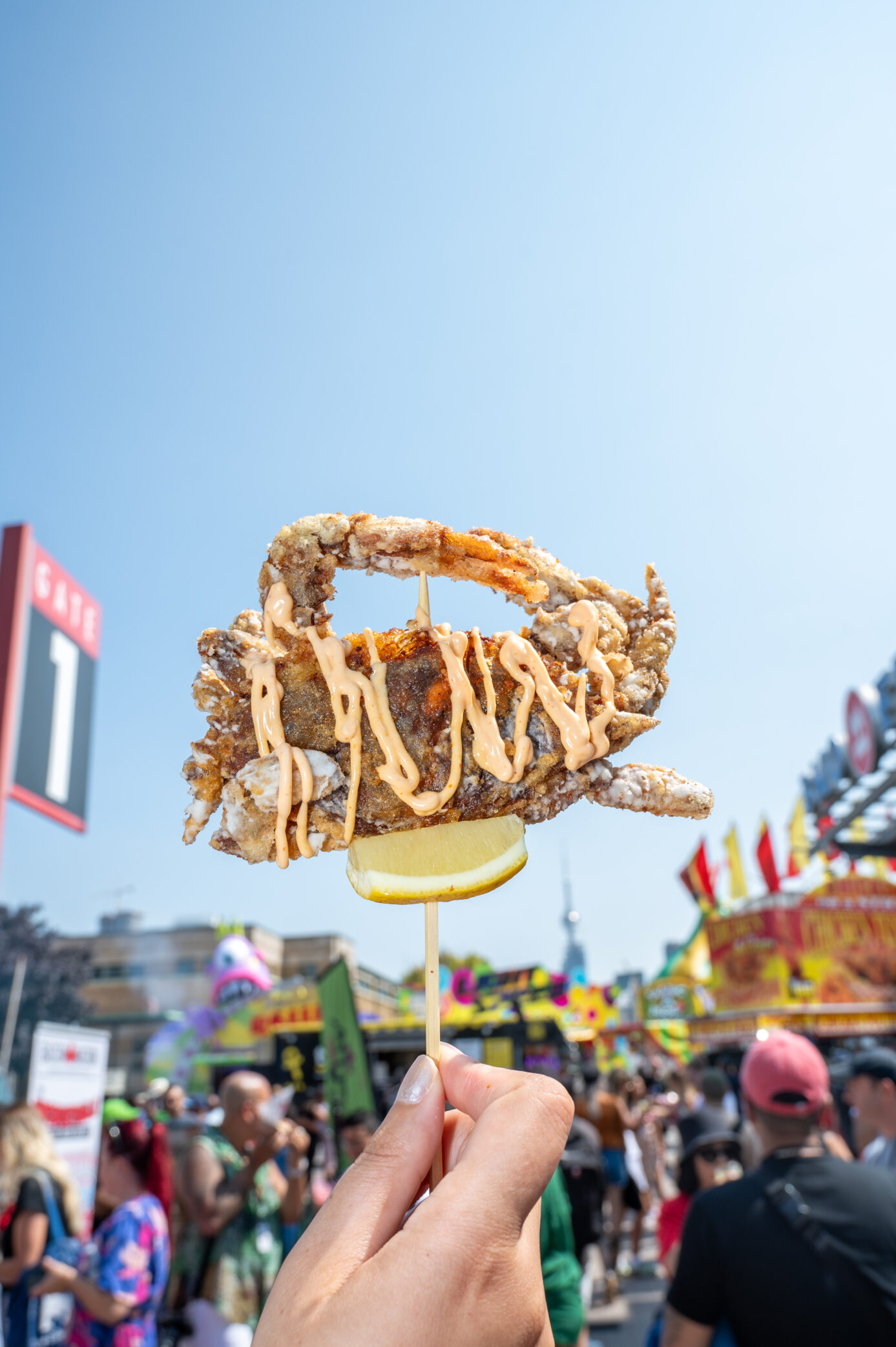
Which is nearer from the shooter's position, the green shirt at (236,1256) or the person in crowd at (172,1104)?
the green shirt at (236,1256)

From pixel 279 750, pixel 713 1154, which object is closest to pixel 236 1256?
pixel 713 1154

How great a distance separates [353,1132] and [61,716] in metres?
6.07

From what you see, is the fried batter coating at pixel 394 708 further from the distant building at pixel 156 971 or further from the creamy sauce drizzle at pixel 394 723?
the distant building at pixel 156 971

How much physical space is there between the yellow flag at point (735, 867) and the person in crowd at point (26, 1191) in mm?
29273

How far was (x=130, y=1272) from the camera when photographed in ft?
13.7

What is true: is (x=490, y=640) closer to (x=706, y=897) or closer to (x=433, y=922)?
(x=433, y=922)

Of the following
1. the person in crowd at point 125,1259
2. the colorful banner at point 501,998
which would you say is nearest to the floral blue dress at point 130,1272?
the person in crowd at point 125,1259

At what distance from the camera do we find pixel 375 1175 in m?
1.62

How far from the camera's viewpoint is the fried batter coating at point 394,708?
2223 mm

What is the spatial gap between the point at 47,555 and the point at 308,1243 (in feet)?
32.0

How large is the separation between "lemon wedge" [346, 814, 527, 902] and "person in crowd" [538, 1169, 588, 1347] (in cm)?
274

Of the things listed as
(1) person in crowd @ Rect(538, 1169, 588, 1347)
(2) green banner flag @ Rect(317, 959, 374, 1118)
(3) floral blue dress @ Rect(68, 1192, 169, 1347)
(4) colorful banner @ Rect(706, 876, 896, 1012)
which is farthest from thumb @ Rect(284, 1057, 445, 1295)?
(4) colorful banner @ Rect(706, 876, 896, 1012)

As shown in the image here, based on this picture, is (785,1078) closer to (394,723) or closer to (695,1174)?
(695,1174)

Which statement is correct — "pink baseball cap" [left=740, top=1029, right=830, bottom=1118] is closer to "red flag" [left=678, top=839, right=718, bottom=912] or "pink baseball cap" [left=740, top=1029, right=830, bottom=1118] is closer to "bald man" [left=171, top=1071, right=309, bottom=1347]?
"bald man" [left=171, top=1071, right=309, bottom=1347]
